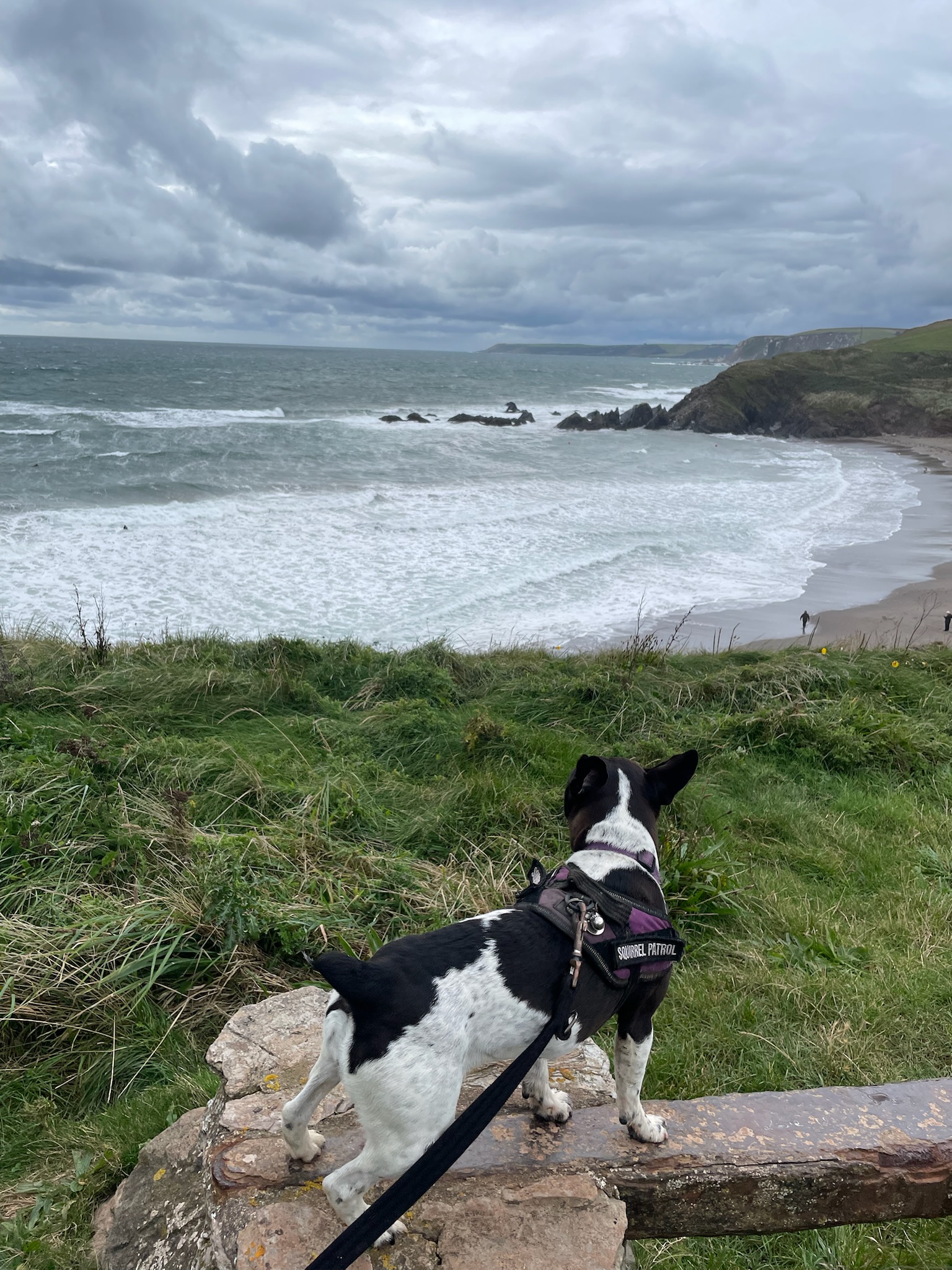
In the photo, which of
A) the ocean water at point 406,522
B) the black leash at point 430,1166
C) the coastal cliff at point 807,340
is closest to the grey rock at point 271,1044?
the black leash at point 430,1166

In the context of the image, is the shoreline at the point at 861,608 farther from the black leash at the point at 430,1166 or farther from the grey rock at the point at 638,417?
the grey rock at the point at 638,417

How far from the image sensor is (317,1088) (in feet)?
7.47

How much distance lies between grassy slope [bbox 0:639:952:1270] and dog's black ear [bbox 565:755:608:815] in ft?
4.16

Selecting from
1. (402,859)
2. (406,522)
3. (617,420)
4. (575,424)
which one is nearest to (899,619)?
(402,859)

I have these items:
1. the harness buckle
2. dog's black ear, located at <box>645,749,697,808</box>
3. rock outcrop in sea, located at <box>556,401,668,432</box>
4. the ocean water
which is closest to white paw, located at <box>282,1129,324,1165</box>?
the harness buckle

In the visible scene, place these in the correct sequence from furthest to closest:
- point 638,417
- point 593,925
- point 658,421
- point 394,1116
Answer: point 638,417
point 658,421
point 593,925
point 394,1116

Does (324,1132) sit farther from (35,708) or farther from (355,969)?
(35,708)

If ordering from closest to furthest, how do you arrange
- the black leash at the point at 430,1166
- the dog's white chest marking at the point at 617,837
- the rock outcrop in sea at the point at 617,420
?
the black leash at the point at 430,1166 < the dog's white chest marking at the point at 617,837 < the rock outcrop in sea at the point at 617,420

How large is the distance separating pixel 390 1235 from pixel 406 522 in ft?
56.6

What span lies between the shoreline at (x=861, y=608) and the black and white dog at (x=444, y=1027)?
306 inches

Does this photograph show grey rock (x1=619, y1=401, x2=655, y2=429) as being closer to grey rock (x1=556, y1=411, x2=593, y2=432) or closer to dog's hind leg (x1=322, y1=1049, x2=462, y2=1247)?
grey rock (x1=556, y1=411, x2=593, y2=432)

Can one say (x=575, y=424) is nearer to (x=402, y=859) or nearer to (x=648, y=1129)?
(x=402, y=859)

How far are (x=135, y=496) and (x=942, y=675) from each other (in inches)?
807

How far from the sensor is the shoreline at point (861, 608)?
11.2 metres
